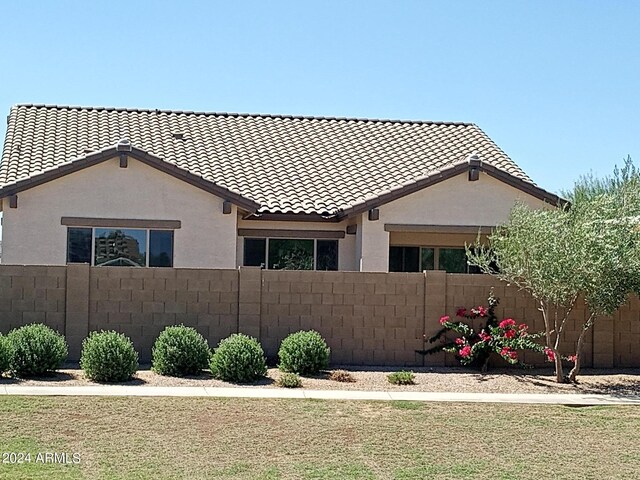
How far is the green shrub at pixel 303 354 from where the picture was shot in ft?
51.6

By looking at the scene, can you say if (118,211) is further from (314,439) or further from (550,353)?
(314,439)

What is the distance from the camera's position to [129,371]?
1473 cm

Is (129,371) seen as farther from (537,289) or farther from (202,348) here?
(537,289)

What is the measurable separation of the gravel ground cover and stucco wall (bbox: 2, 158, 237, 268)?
17.3 feet

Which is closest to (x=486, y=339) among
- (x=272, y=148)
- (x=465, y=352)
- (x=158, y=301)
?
(x=465, y=352)

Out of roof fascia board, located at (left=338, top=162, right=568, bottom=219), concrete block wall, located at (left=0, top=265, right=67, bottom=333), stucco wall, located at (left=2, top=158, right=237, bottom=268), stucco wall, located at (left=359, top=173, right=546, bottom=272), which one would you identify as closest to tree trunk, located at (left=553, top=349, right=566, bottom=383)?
roof fascia board, located at (left=338, top=162, right=568, bottom=219)

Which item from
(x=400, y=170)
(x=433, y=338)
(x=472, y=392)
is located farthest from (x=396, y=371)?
(x=400, y=170)

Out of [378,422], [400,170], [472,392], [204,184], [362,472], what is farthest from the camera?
[400,170]

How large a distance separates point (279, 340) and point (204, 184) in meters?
5.47

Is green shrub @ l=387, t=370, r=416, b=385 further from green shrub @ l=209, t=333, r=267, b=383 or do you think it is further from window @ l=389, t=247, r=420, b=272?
window @ l=389, t=247, r=420, b=272

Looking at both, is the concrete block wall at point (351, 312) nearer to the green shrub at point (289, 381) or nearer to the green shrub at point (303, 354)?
the green shrub at point (303, 354)

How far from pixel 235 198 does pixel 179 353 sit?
6.42 m

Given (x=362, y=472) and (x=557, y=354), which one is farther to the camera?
(x=557, y=354)

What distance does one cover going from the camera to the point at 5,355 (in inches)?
576
